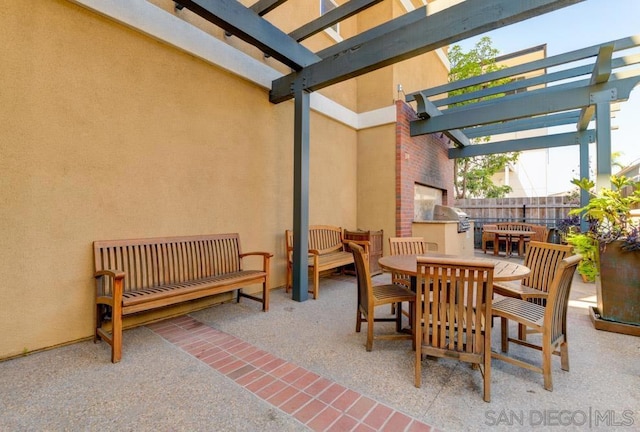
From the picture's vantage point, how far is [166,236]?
132 inches

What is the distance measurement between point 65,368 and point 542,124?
9168mm

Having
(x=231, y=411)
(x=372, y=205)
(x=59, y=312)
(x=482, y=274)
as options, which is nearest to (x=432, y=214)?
(x=372, y=205)

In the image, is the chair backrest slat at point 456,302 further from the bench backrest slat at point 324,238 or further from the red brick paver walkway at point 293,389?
the bench backrest slat at point 324,238

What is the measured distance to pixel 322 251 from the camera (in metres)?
4.97

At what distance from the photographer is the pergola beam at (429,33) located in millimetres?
2500

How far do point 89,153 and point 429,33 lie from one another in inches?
144

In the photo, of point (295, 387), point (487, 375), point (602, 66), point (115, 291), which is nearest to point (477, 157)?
point (602, 66)

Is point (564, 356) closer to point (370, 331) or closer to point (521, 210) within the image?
point (370, 331)

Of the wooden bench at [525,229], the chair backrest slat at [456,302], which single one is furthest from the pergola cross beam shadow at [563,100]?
the chair backrest slat at [456,302]

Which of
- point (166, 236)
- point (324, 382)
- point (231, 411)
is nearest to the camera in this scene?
point (231, 411)

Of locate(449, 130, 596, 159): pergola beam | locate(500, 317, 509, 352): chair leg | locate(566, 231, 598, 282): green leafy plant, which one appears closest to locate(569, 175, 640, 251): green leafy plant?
locate(566, 231, 598, 282): green leafy plant

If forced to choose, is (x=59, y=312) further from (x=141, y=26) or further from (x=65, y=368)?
(x=141, y=26)

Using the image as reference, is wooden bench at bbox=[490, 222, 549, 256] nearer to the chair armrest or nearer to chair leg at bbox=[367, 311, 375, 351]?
the chair armrest

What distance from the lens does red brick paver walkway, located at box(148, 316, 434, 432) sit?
1.70 meters
